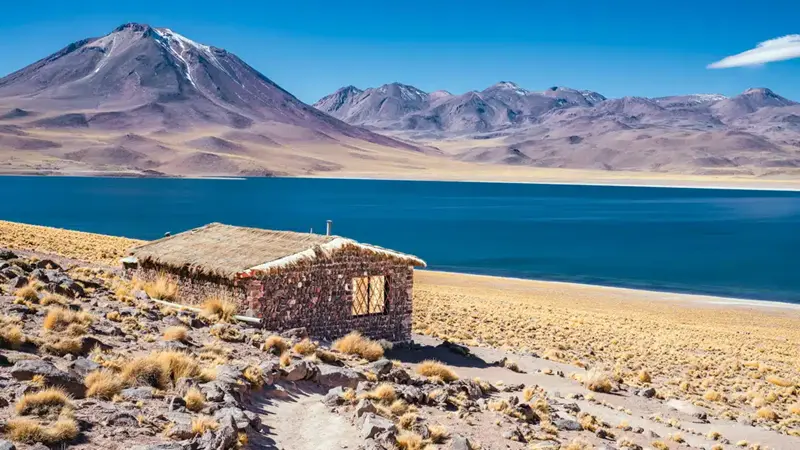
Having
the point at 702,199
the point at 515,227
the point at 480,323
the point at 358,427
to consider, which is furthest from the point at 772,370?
the point at 702,199

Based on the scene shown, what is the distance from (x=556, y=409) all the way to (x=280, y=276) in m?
5.83

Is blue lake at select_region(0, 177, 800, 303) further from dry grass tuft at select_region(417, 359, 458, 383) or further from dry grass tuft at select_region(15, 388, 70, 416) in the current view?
dry grass tuft at select_region(15, 388, 70, 416)

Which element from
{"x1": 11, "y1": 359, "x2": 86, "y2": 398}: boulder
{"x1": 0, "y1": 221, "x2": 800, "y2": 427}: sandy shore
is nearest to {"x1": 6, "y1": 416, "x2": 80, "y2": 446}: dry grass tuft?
{"x1": 11, "y1": 359, "x2": 86, "y2": 398}: boulder

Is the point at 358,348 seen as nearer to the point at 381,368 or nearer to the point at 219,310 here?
the point at 381,368

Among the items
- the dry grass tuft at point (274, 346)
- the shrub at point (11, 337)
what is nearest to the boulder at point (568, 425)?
the dry grass tuft at point (274, 346)

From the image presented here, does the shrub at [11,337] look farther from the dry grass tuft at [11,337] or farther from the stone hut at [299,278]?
the stone hut at [299,278]

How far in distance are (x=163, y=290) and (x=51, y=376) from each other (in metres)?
8.43

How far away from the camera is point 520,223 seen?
86.6 m

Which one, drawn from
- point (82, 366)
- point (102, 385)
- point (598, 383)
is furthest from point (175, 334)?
point (598, 383)

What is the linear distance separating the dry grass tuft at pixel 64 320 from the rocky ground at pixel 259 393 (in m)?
0.02

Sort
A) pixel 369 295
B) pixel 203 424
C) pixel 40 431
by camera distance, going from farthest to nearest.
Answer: pixel 369 295 → pixel 203 424 → pixel 40 431

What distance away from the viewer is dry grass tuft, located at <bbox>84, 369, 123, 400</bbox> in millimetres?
8586

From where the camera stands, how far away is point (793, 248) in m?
65.0

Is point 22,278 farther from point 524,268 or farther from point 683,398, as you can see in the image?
point 524,268
